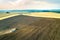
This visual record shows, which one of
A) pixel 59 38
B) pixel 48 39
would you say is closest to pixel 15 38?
pixel 48 39

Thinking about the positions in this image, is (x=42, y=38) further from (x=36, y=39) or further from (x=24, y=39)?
(x=24, y=39)

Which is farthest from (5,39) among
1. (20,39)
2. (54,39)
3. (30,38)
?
(54,39)

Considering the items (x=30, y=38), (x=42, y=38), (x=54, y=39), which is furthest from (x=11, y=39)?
(x=54, y=39)

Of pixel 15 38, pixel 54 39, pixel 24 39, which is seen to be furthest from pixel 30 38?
pixel 54 39

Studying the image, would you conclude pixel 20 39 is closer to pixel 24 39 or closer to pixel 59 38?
pixel 24 39

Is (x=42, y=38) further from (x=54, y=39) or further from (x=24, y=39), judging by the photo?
(x=24, y=39)

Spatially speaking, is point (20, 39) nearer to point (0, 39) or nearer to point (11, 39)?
point (11, 39)
